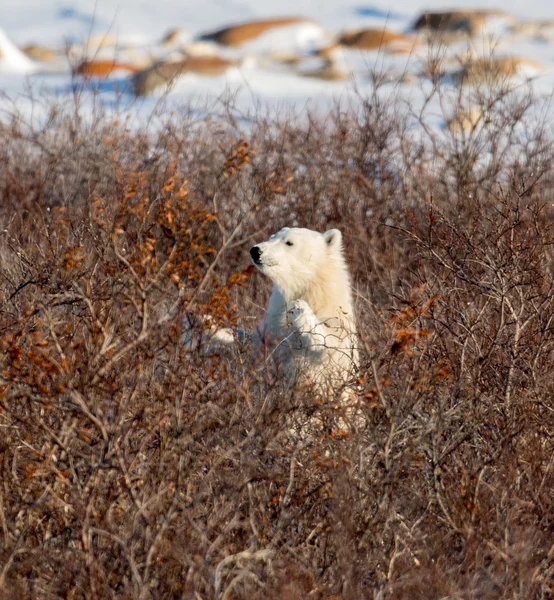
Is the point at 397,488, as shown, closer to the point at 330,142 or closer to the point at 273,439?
the point at 273,439

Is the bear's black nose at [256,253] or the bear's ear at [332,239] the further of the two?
the bear's ear at [332,239]

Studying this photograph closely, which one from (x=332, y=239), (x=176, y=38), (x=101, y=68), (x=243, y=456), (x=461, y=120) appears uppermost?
(x=243, y=456)

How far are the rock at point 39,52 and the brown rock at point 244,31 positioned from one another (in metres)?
7.60

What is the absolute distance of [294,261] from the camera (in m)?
5.10

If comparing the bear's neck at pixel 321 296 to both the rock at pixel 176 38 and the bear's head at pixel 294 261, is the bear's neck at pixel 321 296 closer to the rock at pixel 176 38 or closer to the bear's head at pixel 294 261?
the bear's head at pixel 294 261

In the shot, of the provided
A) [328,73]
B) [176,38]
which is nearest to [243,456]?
[328,73]

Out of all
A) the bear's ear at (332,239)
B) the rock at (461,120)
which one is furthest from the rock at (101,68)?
the bear's ear at (332,239)

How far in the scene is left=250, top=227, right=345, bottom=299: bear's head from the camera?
199 inches

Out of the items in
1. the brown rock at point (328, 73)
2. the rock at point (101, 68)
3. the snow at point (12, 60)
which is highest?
the rock at point (101, 68)

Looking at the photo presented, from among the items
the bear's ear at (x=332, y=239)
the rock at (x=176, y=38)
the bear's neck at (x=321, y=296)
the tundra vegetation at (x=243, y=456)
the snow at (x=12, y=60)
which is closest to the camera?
the tundra vegetation at (x=243, y=456)

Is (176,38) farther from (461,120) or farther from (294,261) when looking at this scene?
(294,261)

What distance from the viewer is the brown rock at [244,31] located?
44.9m

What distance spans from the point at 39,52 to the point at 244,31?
393 inches

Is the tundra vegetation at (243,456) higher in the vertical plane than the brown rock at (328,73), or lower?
higher
